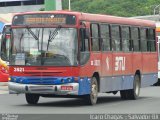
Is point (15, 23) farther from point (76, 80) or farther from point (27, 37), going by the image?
point (76, 80)

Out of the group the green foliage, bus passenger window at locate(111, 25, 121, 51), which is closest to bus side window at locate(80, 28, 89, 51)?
bus passenger window at locate(111, 25, 121, 51)

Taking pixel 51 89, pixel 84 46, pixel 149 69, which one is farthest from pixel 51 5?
pixel 51 89

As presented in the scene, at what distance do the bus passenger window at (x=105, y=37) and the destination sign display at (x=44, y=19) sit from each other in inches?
80.3

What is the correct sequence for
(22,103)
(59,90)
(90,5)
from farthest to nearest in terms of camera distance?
(90,5)
(22,103)
(59,90)

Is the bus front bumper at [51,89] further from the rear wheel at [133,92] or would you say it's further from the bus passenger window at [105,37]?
the rear wheel at [133,92]

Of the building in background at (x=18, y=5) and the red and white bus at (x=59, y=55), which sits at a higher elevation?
the building in background at (x=18, y=5)

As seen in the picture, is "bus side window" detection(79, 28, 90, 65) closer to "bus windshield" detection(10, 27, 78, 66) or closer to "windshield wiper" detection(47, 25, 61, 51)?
"bus windshield" detection(10, 27, 78, 66)

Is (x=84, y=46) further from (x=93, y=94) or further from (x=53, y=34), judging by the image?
(x=93, y=94)

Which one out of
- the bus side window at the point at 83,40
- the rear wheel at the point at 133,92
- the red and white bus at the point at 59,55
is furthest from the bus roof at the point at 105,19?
A: the rear wheel at the point at 133,92

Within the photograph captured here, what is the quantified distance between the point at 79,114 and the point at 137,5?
97.9m

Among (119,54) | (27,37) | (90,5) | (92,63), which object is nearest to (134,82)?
(119,54)

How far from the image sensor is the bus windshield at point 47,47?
2072 centimetres

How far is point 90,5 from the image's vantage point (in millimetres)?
109625

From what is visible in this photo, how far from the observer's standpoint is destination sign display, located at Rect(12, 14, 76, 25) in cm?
2097
